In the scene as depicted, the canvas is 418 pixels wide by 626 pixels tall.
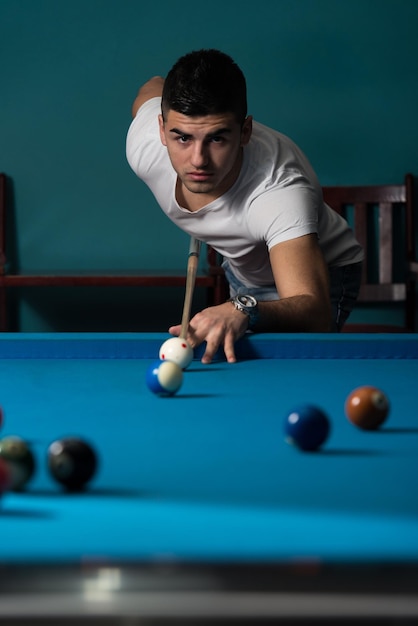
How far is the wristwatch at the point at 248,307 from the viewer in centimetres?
187

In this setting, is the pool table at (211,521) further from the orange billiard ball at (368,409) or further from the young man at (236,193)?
the young man at (236,193)

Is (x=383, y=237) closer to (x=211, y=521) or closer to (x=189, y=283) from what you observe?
(x=189, y=283)

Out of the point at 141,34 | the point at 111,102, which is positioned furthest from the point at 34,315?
the point at 141,34

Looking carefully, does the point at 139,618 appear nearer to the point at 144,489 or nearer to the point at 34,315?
the point at 144,489

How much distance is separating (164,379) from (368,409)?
0.35 metres

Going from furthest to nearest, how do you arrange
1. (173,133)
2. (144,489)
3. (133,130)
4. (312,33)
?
(312,33), (133,130), (173,133), (144,489)

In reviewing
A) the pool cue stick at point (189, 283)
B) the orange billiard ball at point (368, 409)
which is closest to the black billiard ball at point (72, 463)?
the orange billiard ball at point (368, 409)

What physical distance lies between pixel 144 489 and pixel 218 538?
16 cm

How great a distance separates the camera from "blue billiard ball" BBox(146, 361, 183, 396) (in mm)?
1342

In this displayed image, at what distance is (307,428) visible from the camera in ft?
3.26

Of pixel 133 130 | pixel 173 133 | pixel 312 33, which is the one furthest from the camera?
pixel 312 33

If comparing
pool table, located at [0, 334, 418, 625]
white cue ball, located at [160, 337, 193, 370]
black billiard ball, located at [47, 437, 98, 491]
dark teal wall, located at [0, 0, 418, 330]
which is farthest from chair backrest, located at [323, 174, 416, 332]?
black billiard ball, located at [47, 437, 98, 491]

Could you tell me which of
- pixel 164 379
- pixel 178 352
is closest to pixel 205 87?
pixel 178 352

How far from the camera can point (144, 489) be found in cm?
86
